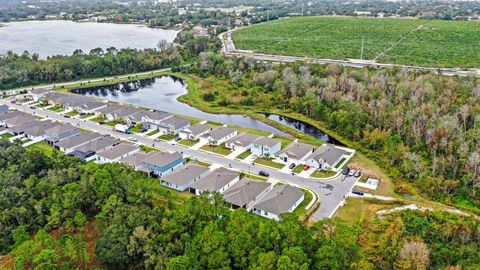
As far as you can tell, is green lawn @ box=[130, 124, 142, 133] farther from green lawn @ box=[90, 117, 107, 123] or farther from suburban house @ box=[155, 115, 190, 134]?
green lawn @ box=[90, 117, 107, 123]

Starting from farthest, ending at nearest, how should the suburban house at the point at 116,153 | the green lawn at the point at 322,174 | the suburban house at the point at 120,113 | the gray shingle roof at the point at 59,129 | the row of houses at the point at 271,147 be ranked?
the suburban house at the point at 120,113 → the gray shingle roof at the point at 59,129 → the suburban house at the point at 116,153 → the row of houses at the point at 271,147 → the green lawn at the point at 322,174

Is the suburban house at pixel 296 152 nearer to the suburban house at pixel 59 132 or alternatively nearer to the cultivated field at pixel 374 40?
the suburban house at pixel 59 132

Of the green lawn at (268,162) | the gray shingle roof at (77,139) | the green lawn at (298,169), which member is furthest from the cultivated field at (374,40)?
the gray shingle roof at (77,139)

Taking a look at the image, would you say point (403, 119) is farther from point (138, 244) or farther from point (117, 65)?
point (117, 65)

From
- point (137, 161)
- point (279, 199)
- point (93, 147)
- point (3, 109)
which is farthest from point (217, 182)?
point (3, 109)

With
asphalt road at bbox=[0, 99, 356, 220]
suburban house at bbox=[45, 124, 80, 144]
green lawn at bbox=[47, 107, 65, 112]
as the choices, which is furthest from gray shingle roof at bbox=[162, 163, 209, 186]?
green lawn at bbox=[47, 107, 65, 112]

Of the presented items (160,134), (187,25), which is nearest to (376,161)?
(160,134)

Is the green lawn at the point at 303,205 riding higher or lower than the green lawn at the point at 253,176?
lower

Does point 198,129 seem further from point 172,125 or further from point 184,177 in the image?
point 184,177
